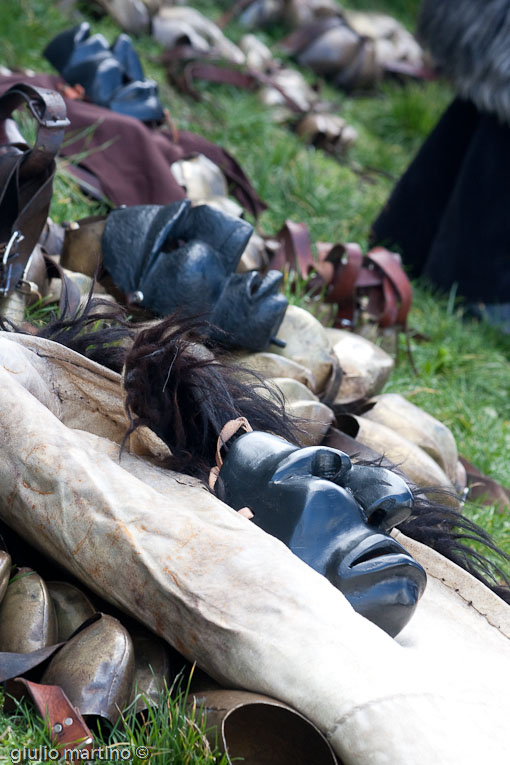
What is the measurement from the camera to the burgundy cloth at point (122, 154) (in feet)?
10.9

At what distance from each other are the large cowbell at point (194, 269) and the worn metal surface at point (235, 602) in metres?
0.78

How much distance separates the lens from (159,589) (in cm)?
132

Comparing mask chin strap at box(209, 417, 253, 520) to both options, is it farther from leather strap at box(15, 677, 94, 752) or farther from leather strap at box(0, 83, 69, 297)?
leather strap at box(0, 83, 69, 297)

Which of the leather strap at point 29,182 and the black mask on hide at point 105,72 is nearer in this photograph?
the leather strap at point 29,182

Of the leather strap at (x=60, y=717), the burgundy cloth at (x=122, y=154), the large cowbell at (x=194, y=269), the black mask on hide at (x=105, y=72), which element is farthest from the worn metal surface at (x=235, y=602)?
the black mask on hide at (x=105, y=72)

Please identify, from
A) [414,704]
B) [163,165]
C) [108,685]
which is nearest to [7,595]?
[108,685]

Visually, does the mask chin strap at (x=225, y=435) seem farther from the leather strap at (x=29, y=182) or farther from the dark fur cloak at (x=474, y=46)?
the dark fur cloak at (x=474, y=46)

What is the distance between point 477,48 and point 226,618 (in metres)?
3.51

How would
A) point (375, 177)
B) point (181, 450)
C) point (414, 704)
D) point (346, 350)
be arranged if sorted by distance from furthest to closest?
1. point (375, 177)
2. point (346, 350)
3. point (181, 450)
4. point (414, 704)

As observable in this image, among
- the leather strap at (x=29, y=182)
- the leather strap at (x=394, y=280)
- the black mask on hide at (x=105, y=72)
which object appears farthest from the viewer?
the black mask on hide at (x=105, y=72)

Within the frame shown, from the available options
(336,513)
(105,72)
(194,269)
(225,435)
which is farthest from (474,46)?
(336,513)

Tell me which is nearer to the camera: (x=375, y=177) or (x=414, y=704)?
(x=414, y=704)

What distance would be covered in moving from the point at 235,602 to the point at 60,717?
11.4 inches

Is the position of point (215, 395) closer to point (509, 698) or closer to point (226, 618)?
point (226, 618)
